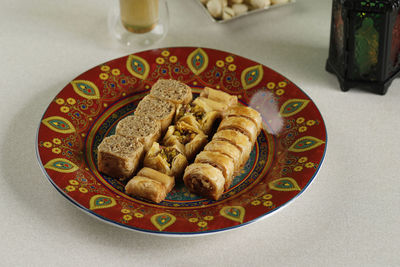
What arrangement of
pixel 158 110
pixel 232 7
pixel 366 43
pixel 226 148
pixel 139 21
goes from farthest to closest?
pixel 232 7
pixel 139 21
pixel 366 43
pixel 158 110
pixel 226 148

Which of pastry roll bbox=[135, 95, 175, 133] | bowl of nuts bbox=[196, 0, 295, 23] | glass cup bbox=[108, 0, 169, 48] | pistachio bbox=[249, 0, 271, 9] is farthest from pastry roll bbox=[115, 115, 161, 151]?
pistachio bbox=[249, 0, 271, 9]

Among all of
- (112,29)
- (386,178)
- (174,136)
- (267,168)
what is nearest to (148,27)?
(112,29)

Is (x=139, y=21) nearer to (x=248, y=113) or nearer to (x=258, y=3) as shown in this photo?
(x=258, y=3)

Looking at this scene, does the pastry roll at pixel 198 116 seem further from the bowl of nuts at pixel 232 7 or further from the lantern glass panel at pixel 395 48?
the lantern glass panel at pixel 395 48

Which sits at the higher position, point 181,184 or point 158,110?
point 158,110

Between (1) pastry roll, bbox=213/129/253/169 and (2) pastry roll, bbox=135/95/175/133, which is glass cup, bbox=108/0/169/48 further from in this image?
(1) pastry roll, bbox=213/129/253/169

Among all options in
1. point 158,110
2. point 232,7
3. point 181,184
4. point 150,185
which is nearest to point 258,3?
point 232,7

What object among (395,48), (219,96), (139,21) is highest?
(139,21)
